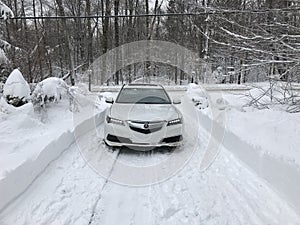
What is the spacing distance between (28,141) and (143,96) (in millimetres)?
3099

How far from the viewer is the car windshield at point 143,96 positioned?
21.4 feet

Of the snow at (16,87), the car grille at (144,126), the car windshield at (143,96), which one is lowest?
the car grille at (144,126)

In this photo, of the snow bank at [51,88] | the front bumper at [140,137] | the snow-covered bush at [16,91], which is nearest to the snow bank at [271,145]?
the front bumper at [140,137]

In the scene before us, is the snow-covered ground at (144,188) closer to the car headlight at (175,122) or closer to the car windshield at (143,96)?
the car headlight at (175,122)

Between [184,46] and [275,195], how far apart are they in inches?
1068

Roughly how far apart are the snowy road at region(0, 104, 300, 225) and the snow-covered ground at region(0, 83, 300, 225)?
0.01 m

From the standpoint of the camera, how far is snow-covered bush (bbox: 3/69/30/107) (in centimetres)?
616

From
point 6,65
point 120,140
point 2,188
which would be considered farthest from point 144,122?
point 6,65

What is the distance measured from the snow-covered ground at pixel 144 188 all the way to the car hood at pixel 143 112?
756 millimetres

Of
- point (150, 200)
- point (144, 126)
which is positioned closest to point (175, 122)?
point (144, 126)

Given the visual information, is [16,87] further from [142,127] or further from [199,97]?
[199,97]

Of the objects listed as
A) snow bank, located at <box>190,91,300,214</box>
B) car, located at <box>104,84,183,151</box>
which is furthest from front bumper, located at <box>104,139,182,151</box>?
snow bank, located at <box>190,91,300,214</box>

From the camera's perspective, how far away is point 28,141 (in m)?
4.60

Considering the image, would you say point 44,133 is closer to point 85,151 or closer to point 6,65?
point 85,151
